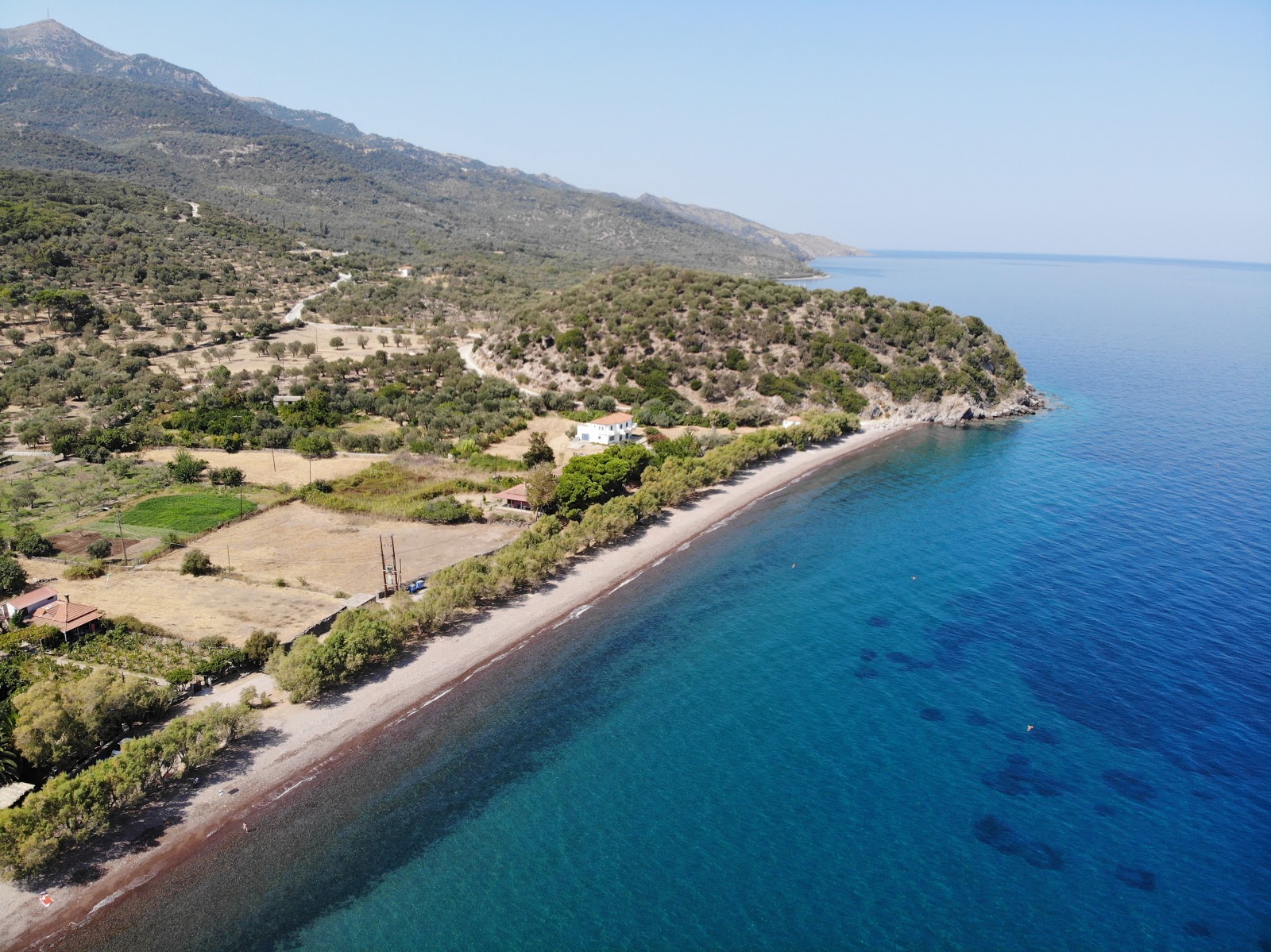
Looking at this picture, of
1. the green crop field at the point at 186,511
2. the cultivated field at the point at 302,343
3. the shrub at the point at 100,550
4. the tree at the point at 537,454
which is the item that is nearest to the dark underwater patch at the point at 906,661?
the tree at the point at 537,454

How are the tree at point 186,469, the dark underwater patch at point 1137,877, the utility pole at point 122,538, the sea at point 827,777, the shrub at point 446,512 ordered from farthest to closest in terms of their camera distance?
1. the tree at point 186,469
2. the shrub at point 446,512
3. the utility pole at point 122,538
4. the dark underwater patch at point 1137,877
5. the sea at point 827,777

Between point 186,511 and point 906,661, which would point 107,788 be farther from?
point 906,661

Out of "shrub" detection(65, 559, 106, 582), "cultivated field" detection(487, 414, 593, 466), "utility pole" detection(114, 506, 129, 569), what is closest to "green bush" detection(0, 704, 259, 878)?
"shrub" detection(65, 559, 106, 582)

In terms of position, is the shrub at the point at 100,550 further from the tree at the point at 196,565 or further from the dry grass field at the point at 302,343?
the dry grass field at the point at 302,343

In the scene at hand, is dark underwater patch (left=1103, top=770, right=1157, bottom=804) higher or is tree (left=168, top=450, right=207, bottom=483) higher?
dark underwater patch (left=1103, top=770, right=1157, bottom=804)

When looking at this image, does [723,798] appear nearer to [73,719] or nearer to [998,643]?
[998,643]

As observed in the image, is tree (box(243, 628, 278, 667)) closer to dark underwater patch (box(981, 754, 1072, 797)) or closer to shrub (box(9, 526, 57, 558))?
shrub (box(9, 526, 57, 558))

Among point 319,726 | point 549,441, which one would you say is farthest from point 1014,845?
point 549,441
